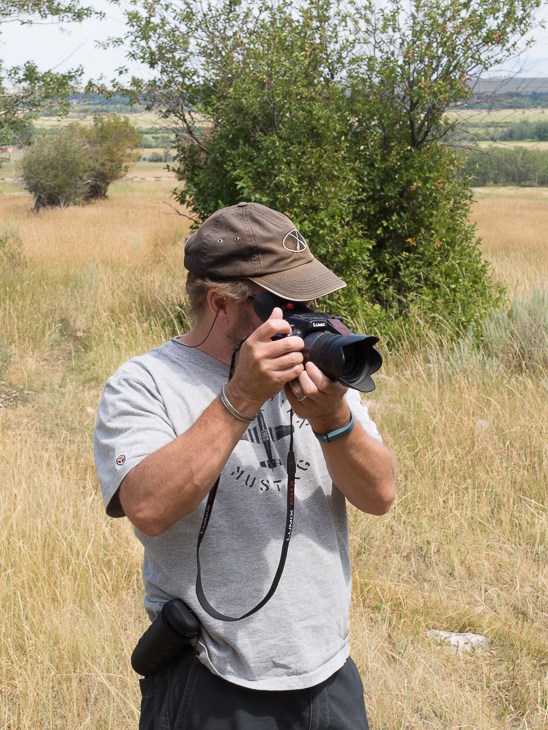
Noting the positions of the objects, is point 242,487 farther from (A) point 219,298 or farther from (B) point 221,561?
(A) point 219,298

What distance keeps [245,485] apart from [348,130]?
5579 millimetres

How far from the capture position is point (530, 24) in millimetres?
6105

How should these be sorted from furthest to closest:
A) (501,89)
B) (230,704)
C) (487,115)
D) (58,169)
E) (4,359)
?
(58,169) < (487,115) < (501,89) < (4,359) < (230,704)

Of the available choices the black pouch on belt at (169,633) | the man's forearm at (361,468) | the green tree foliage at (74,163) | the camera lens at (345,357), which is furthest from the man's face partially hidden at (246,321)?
the green tree foliage at (74,163)

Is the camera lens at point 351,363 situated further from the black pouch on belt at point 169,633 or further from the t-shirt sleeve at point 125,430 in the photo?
the black pouch on belt at point 169,633

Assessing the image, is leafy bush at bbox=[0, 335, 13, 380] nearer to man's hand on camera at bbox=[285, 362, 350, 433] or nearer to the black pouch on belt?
the black pouch on belt

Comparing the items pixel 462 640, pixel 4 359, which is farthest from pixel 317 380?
pixel 4 359

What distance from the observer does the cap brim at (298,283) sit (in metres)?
1.49

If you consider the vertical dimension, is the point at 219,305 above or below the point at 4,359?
above

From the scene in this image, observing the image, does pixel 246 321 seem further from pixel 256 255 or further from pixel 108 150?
pixel 108 150

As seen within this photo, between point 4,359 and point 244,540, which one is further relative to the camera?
point 4,359

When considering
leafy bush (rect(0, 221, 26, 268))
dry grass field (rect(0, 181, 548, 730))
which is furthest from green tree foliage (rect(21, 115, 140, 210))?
dry grass field (rect(0, 181, 548, 730))

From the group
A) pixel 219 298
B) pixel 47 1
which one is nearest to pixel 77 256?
pixel 47 1

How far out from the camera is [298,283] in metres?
1.51
